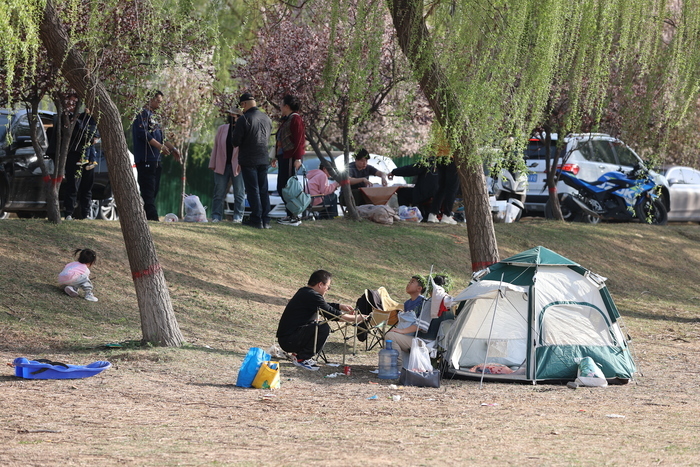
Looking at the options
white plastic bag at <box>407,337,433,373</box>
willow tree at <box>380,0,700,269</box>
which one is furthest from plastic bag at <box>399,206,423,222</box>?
white plastic bag at <box>407,337,433,373</box>

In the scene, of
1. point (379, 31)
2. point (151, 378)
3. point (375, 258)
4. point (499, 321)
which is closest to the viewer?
point (151, 378)

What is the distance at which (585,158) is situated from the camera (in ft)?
69.6

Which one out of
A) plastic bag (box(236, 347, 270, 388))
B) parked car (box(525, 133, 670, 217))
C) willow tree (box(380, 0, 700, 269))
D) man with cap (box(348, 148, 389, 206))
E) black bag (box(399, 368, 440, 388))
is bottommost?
black bag (box(399, 368, 440, 388))

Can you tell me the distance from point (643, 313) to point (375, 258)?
4.95 m

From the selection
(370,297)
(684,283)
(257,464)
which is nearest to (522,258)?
(370,297)

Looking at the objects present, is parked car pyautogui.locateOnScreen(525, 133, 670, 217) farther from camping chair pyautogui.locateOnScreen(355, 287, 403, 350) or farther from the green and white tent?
the green and white tent

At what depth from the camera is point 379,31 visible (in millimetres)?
12141

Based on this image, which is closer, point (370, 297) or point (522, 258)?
point (522, 258)

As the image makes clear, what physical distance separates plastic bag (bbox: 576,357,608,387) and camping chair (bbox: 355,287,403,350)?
218cm

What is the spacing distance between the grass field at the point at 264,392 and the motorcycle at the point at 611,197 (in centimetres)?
356

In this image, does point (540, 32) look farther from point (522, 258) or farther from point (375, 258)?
point (375, 258)

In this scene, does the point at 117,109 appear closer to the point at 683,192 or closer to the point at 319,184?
the point at 319,184

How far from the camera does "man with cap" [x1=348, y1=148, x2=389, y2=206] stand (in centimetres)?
1817

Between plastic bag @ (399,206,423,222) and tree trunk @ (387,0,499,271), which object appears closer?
tree trunk @ (387,0,499,271)
